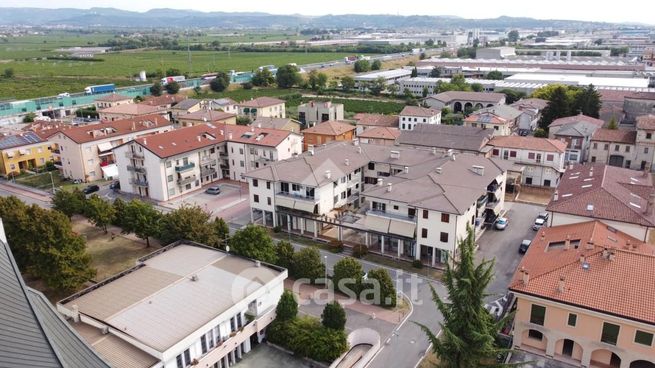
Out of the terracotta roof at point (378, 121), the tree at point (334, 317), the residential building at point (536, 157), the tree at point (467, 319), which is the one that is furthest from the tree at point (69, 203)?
the residential building at point (536, 157)

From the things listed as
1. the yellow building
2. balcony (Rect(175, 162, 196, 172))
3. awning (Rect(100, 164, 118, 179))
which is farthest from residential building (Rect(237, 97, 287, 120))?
the yellow building

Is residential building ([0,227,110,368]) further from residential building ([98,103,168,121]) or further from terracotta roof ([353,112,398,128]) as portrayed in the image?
residential building ([98,103,168,121])

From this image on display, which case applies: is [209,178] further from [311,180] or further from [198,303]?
[198,303]

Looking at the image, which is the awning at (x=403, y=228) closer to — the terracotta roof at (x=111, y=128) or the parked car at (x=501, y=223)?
the parked car at (x=501, y=223)

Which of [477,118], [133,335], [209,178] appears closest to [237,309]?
[133,335]

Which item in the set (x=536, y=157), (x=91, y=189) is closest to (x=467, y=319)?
(x=536, y=157)

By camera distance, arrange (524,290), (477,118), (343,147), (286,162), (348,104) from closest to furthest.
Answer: (524,290) → (286,162) → (343,147) → (477,118) → (348,104)

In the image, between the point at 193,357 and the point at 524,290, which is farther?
the point at 524,290

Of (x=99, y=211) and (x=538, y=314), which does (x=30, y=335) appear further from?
(x=99, y=211)
